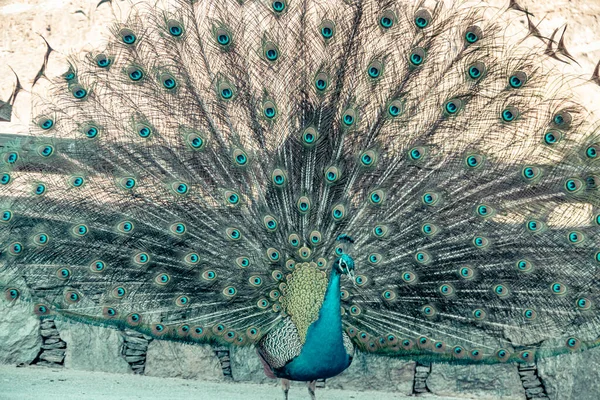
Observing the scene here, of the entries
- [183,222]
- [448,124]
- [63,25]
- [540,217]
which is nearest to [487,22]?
[448,124]

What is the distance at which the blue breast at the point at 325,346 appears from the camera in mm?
3477

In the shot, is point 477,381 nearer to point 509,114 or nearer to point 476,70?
point 509,114

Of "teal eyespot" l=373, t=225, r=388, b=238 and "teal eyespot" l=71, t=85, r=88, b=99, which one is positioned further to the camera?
"teal eyespot" l=373, t=225, r=388, b=238

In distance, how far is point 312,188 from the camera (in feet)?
12.1

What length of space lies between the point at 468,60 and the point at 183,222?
5.27 feet

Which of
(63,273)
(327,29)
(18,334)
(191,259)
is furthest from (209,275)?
(18,334)

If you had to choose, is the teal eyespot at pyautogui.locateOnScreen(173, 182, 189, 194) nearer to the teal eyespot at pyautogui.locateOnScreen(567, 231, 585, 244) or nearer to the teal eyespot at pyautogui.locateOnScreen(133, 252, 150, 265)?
the teal eyespot at pyautogui.locateOnScreen(133, 252, 150, 265)

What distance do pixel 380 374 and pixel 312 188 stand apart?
1.50 metres

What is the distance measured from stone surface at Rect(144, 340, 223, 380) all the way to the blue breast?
1.05m

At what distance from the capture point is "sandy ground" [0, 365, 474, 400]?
13.4 feet

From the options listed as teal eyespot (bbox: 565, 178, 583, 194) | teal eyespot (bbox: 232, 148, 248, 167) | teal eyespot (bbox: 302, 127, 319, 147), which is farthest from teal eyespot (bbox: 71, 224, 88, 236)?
teal eyespot (bbox: 565, 178, 583, 194)

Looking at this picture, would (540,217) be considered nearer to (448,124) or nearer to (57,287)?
(448,124)

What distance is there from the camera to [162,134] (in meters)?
3.59

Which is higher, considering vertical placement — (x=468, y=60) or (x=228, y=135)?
(x=468, y=60)
